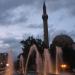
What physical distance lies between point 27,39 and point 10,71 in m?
59.6

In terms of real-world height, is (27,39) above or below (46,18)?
below

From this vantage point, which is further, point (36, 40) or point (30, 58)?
point (36, 40)

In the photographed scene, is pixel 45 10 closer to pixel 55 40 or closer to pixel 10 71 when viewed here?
pixel 55 40

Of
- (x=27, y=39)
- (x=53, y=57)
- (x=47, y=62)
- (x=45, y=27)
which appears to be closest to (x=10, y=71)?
(x=47, y=62)

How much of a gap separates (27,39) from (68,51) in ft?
52.6

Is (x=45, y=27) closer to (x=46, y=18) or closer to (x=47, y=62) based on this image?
(x=46, y=18)

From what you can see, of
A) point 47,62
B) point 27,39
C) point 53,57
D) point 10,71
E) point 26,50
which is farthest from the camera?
point 27,39

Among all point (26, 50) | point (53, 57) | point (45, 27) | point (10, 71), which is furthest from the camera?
point (45, 27)

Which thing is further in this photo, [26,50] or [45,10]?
[45,10]

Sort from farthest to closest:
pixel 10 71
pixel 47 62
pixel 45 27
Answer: pixel 45 27 → pixel 47 62 → pixel 10 71

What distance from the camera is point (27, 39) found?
93.4 m

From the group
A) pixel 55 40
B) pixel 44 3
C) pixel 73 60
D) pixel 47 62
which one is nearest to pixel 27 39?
pixel 55 40

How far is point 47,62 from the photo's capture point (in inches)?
1465

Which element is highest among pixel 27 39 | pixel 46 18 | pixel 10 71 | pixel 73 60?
pixel 46 18
